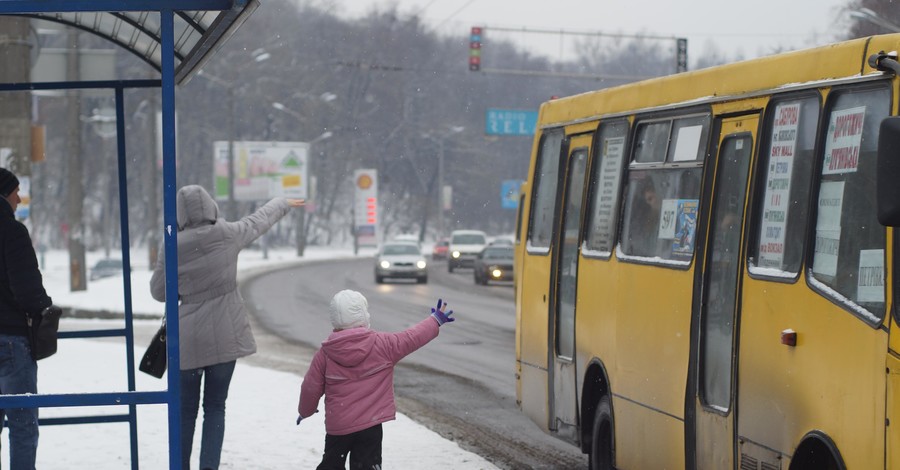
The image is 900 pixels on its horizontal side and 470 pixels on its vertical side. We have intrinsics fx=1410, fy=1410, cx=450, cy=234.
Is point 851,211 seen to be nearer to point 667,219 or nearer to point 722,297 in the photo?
point 722,297

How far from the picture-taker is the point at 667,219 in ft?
24.9

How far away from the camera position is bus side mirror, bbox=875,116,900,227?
14.5 feet

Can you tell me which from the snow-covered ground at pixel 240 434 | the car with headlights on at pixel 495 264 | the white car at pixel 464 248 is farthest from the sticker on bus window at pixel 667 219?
the white car at pixel 464 248

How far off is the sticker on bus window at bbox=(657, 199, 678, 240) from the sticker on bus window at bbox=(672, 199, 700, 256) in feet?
0.16

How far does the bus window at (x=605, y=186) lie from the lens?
8.55 metres

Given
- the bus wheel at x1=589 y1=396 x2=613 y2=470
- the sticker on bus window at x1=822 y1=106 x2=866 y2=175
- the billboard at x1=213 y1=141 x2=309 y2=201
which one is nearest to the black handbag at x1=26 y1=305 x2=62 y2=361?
the bus wheel at x1=589 y1=396 x2=613 y2=470

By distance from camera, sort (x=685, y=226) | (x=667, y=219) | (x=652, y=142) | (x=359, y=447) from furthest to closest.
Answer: (x=652, y=142) → (x=667, y=219) → (x=685, y=226) → (x=359, y=447)

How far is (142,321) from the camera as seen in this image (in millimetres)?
26484

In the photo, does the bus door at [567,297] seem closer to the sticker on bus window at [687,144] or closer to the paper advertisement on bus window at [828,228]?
the sticker on bus window at [687,144]

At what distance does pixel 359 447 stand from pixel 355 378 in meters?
0.32

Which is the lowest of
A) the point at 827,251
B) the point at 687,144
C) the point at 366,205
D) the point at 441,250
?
the point at 441,250

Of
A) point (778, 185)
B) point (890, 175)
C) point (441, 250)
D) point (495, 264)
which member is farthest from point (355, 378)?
point (441, 250)

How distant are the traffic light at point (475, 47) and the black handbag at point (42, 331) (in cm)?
2708

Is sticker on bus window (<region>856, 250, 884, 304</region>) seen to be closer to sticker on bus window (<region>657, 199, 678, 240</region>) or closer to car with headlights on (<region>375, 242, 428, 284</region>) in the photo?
sticker on bus window (<region>657, 199, 678, 240</region>)
